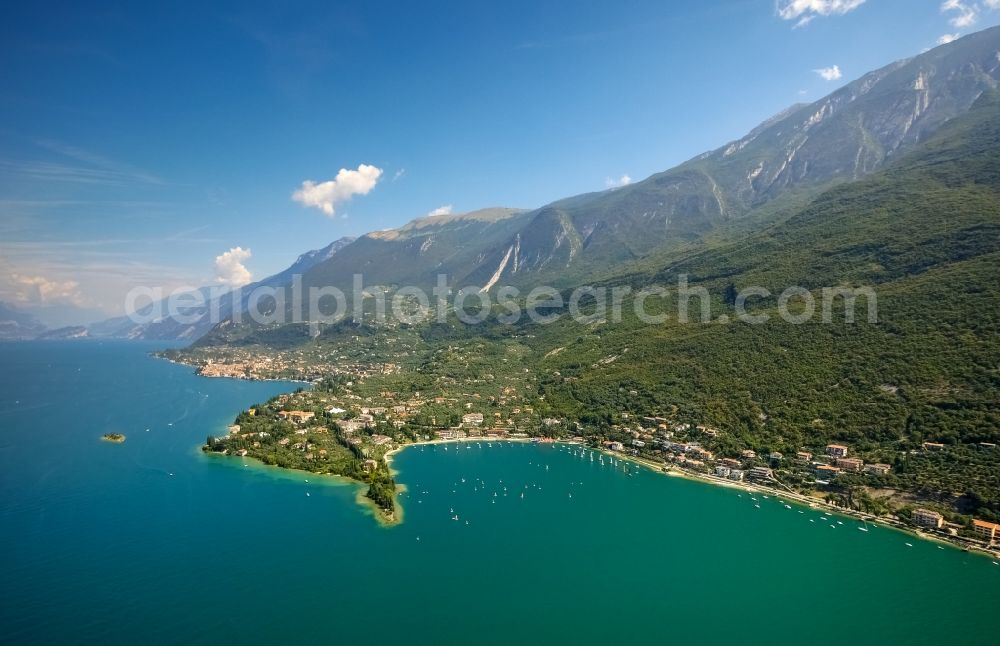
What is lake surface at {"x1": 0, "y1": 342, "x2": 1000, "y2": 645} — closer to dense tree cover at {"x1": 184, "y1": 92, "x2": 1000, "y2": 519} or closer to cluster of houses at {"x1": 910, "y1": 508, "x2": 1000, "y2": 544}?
cluster of houses at {"x1": 910, "y1": 508, "x2": 1000, "y2": 544}

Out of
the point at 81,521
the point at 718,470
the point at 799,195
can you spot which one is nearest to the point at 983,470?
the point at 718,470

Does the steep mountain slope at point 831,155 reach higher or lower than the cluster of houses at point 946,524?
higher

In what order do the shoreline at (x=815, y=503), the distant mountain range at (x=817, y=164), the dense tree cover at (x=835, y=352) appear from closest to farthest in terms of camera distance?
1. the shoreline at (x=815, y=503)
2. the dense tree cover at (x=835, y=352)
3. the distant mountain range at (x=817, y=164)

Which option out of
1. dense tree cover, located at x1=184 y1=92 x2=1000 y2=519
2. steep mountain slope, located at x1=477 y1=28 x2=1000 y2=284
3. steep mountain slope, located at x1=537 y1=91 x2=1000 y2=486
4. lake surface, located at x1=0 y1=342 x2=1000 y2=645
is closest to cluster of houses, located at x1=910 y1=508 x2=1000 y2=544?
dense tree cover, located at x1=184 y1=92 x2=1000 y2=519

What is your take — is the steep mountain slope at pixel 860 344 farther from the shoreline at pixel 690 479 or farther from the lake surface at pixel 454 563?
the lake surface at pixel 454 563

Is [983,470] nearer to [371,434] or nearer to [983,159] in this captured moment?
[371,434]

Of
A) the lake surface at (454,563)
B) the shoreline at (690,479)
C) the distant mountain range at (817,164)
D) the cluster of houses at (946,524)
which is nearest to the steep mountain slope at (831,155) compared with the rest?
the distant mountain range at (817,164)

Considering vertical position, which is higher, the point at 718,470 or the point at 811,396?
the point at 811,396

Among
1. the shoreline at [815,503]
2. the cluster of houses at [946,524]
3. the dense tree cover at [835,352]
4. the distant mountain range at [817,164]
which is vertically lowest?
the shoreline at [815,503]
